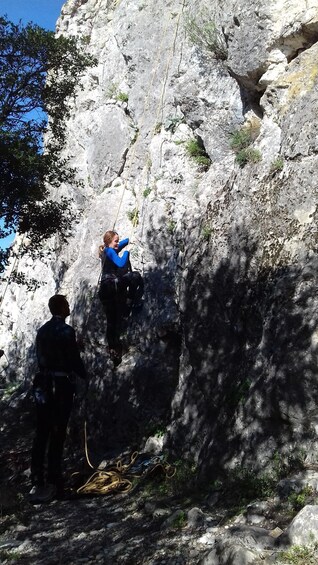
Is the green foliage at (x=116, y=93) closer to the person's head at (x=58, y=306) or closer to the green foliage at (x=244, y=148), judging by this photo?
the green foliage at (x=244, y=148)

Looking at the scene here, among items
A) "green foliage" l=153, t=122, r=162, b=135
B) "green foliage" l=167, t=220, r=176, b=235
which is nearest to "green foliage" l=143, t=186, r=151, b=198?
"green foliage" l=167, t=220, r=176, b=235

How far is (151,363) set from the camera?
839 centimetres

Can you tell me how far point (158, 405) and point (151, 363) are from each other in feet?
2.61

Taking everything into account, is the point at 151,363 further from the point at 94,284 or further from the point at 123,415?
the point at 94,284

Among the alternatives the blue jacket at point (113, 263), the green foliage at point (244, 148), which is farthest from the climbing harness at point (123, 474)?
the green foliage at point (244, 148)

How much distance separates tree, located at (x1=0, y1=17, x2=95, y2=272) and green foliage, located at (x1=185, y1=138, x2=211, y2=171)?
8.51 ft

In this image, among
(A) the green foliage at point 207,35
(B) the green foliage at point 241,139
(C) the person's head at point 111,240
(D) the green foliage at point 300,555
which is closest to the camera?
(D) the green foliage at point 300,555

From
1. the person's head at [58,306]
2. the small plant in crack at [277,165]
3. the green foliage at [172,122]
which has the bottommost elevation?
the person's head at [58,306]

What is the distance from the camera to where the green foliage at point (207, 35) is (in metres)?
9.88

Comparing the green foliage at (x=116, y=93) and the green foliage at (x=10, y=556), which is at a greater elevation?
the green foliage at (x=116, y=93)

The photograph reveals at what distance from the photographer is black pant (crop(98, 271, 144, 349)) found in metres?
9.04

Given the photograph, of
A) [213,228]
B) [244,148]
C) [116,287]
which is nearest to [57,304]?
[213,228]

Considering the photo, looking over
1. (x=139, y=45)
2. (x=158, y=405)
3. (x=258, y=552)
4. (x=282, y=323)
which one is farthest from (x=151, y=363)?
(x=139, y=45)

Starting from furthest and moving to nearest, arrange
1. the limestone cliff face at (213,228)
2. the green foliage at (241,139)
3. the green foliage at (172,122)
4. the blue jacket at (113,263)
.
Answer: the green foliage at (172,122)
the blue jacket at (113,263)
the green foliage at (241,139)
the limestone cliff face at (213,228)
